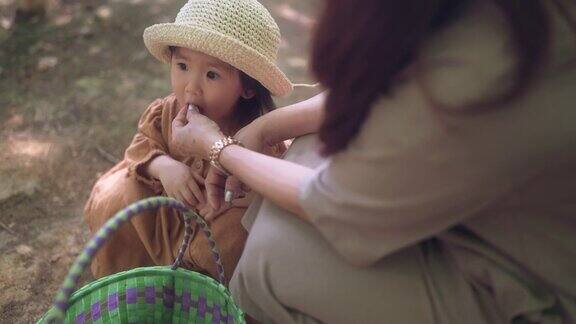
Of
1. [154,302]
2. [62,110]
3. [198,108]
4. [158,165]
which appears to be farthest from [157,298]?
[62,110]

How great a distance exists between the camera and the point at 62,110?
2471mm

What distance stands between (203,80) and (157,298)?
56 cm

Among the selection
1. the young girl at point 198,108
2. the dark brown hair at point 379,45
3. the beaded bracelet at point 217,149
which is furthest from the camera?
the young girl at point 198,108

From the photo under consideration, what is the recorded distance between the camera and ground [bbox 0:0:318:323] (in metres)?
1.83

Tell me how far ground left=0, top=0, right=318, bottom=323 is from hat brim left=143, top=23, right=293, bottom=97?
253 millimetres

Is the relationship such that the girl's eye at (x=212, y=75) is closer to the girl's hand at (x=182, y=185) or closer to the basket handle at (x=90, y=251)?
the girl's hand at (x=182, y=185)

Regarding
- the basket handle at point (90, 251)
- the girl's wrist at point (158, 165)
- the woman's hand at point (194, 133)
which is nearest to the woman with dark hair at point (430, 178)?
the woman's hand at point (194, 133)

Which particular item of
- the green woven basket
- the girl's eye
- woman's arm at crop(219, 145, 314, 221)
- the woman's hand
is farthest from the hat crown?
the green woven basket

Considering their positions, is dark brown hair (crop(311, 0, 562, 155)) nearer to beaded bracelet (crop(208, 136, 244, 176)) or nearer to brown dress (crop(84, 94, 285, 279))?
beaded bracelet (crop(208, 136, 244, 176))

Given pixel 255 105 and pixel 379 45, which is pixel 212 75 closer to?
pixel 255 105

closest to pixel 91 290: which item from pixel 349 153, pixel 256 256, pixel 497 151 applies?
pixel 256 256

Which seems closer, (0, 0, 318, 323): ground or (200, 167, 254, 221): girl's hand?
(200, 167, 254, 221): girl's hand

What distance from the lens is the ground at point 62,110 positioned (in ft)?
5.99

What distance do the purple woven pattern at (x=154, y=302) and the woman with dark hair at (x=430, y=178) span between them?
189 millimetres
